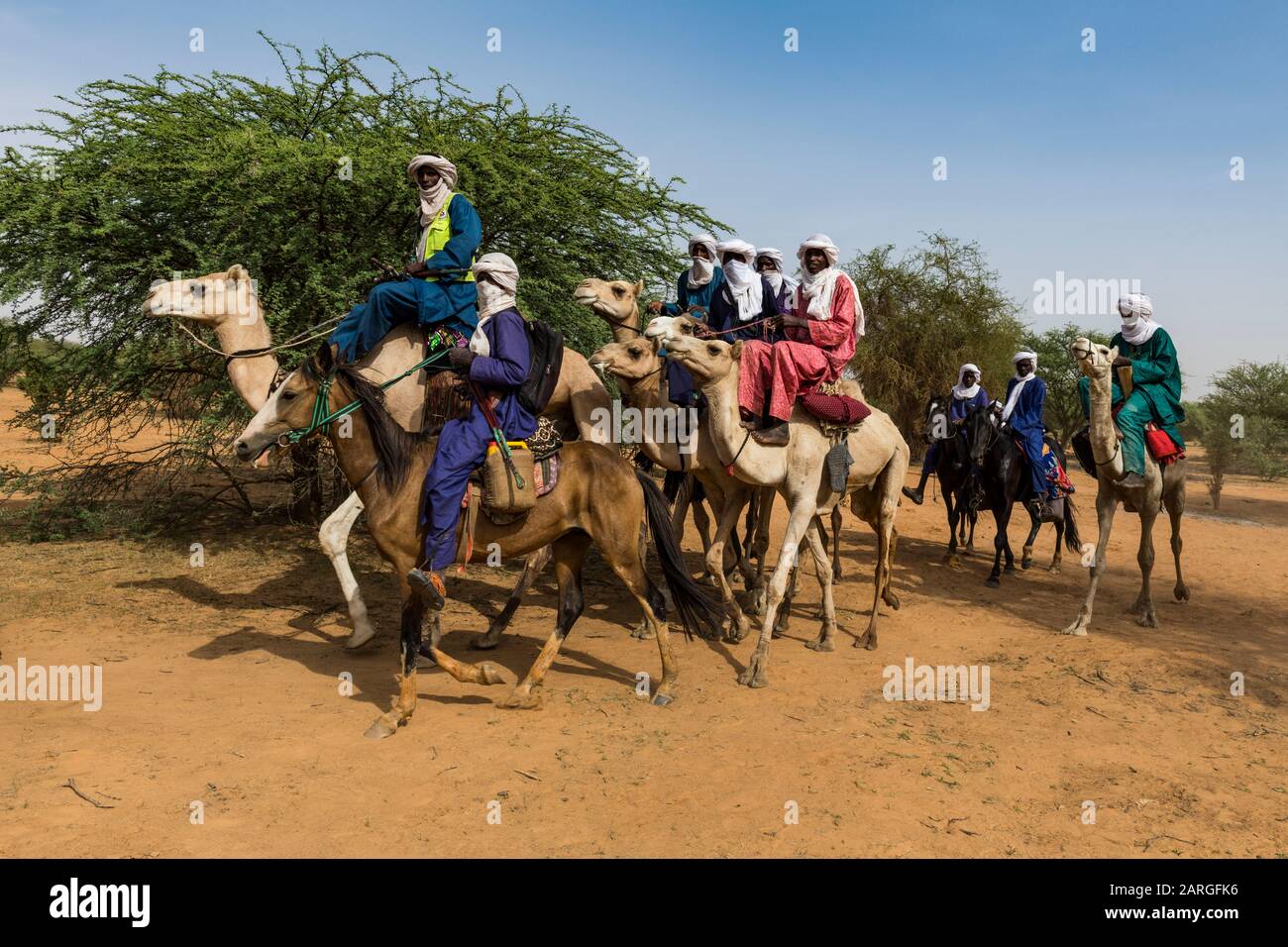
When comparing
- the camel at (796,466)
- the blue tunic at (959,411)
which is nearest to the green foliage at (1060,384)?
the blue tunic at (959,411)

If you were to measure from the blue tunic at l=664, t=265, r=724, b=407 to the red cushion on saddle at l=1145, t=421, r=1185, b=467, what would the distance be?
457 cm

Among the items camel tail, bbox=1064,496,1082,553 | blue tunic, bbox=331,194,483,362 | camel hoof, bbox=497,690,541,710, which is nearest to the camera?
camel hoof, bbox=497,690,541,710

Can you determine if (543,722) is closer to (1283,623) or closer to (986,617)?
(986,617)

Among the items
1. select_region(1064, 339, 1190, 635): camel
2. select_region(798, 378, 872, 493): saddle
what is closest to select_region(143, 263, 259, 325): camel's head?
select_region(798, 378, 872, 493): saddle

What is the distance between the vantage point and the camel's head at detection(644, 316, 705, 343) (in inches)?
264

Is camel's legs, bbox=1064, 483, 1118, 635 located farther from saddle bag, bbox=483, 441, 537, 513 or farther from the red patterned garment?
saddle bag, bbox=483, 441, 537, 513

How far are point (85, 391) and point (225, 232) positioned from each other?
119 inches

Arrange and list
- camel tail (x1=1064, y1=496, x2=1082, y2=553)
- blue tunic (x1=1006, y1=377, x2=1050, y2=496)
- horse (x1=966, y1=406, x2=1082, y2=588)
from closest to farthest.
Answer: horse (x1=966, y1=406, x2=1082, y2=588) < blue tunic (x1=1006, y1=377, x2=1050, y2=496) < camel tail (x1=1064, y1=496, x2=1082, y2=553)

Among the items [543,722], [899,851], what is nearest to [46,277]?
[543,722]

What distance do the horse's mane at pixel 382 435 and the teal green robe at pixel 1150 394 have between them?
21.8 feet

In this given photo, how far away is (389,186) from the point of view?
965cm

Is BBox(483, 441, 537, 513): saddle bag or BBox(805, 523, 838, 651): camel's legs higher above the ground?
BBox(483, 441, 537, 513): saddle bag

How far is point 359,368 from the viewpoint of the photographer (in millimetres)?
7121

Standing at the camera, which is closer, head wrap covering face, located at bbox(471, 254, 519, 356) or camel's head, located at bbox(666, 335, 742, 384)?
head wrap covering face, located at bbox(471, 254, 519, 356)
